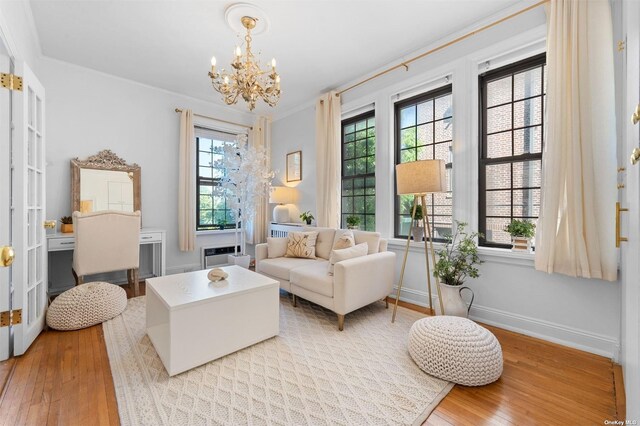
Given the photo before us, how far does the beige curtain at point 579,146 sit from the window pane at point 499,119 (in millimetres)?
433

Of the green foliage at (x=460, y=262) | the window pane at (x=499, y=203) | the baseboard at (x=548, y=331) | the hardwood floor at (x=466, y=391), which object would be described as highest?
the window pane at (x=499, y=203)

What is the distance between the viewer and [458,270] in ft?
8.13

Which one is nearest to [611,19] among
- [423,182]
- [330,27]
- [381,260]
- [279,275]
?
[423,182]

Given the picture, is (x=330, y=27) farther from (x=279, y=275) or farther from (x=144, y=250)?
(x=144, y=250)

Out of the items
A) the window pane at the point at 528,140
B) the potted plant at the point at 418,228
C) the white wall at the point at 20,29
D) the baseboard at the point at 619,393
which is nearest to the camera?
the baseboard at the point at 619,393

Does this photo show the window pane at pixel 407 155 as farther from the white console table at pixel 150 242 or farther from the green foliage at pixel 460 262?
the white console table at pixel 150 242

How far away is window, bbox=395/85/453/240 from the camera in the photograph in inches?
117

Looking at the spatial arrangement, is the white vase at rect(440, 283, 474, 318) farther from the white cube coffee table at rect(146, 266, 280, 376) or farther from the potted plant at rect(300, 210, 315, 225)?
the potted plant at rect(300, 210, 315, 225)

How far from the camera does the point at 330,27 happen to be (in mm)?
2682

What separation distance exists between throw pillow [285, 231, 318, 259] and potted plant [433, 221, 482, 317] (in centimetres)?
143

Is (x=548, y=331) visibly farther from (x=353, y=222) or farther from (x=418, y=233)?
(x=353, y=222)

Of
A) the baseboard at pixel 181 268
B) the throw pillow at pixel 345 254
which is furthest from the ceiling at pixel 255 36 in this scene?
the baseboard at pixel 181 268

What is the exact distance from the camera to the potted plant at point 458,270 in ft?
7.92

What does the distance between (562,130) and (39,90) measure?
4.16 m
